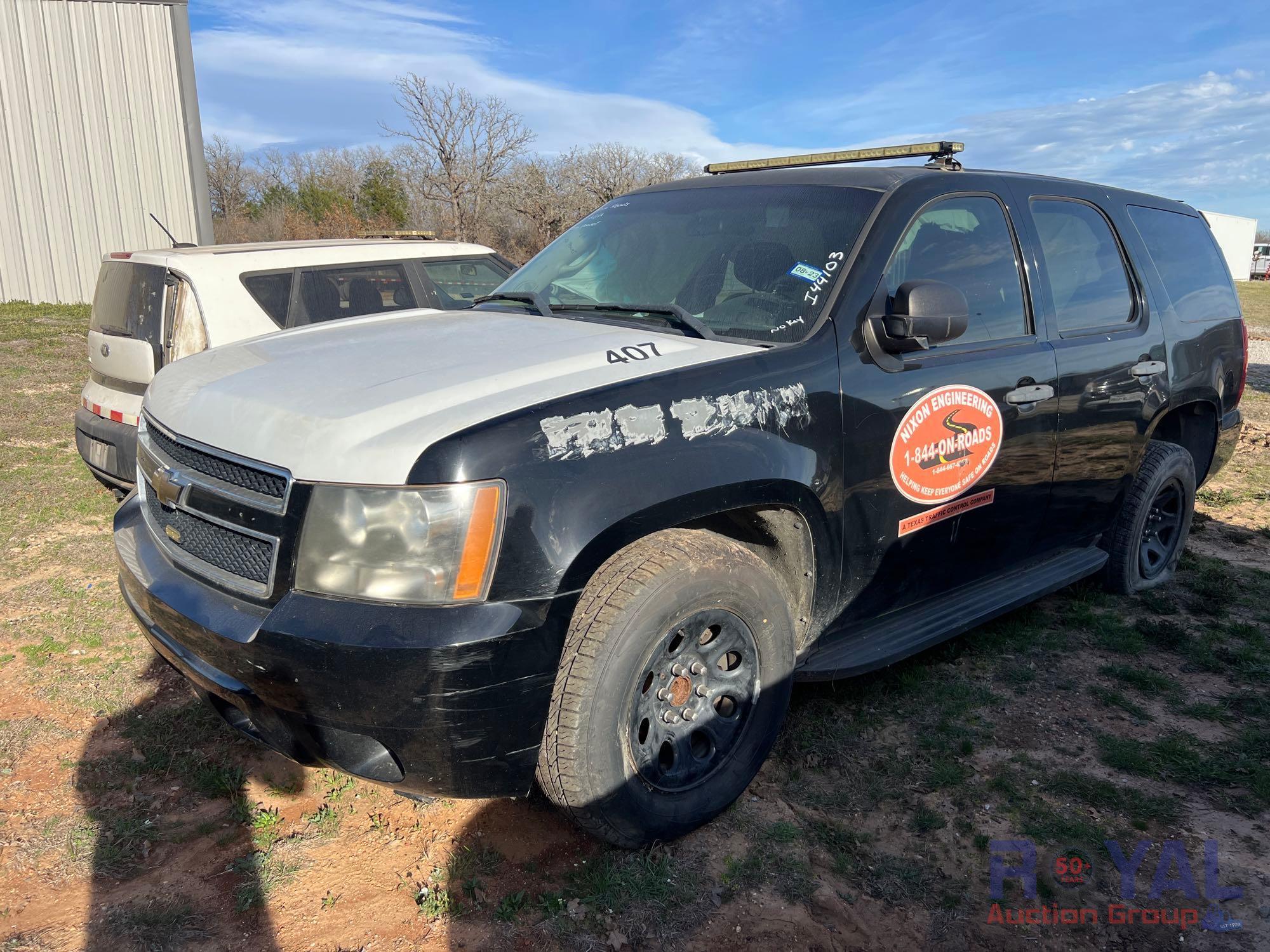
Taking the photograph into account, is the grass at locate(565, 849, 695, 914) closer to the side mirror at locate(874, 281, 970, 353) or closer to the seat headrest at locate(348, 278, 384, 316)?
the side mirror at locate(874, 281, 970, 353)

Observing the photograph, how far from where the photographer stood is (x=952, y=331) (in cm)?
296

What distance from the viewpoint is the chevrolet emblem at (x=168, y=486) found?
2.55 m

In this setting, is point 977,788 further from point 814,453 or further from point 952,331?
point 952,331

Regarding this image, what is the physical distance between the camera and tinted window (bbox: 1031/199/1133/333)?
3.74 m

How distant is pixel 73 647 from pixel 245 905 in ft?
6.98

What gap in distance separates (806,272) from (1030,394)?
111 centimetres

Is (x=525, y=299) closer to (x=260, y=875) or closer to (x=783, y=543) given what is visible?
(x=783, y=543)

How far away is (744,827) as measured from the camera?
9.29 ft

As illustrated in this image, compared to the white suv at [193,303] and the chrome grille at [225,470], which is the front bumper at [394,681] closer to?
the chrome grille at [225,470]

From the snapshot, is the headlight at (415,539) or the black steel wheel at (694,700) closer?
the headlight at (415,539)

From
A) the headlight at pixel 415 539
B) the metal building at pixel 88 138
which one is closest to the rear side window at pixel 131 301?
the headlight at pixel 415 539

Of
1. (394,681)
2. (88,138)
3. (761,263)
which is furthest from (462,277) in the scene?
(88,138)

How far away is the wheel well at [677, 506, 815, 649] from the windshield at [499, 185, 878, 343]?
59 cm

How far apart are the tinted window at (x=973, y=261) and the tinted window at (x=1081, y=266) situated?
0.91 feet
